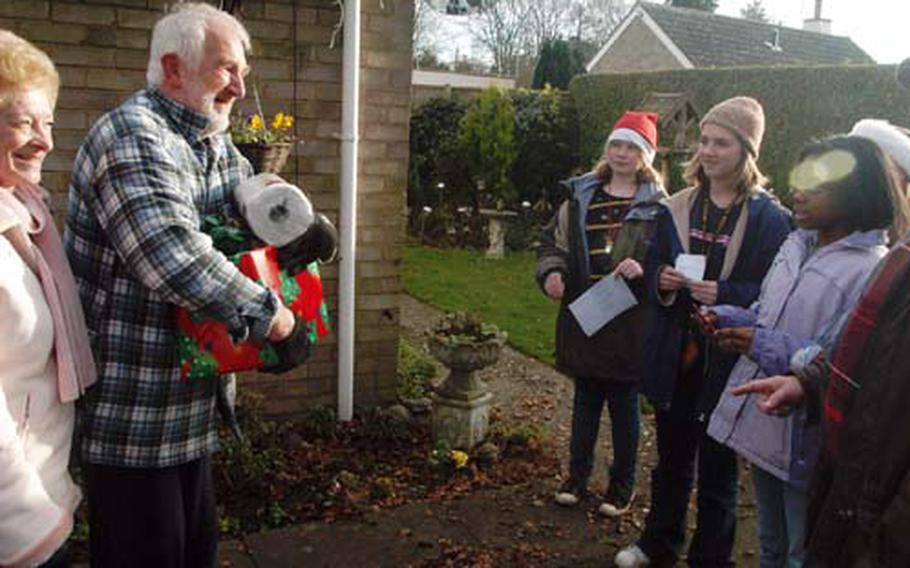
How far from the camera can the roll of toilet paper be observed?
2273mm

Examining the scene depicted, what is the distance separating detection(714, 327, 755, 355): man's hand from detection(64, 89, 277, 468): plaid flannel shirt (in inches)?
59.9

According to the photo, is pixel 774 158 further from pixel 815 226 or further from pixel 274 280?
pixel 274 280

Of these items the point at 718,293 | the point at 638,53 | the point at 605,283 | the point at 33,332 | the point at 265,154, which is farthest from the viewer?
the point at 638,53

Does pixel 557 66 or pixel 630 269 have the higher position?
pixel 557 66

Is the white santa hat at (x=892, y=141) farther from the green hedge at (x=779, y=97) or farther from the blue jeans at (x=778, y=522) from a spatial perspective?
the green hedge at (x=779, y=97)

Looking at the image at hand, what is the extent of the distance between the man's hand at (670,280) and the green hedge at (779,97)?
8645 millimetres

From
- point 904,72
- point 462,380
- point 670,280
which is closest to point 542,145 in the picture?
point 462,380

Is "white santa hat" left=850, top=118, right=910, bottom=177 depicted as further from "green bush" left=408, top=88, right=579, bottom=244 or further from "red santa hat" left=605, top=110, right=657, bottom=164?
"green bush" left=408, top=88, right=579, bottom=244

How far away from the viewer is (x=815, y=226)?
267cm

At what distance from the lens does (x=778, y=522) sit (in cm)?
293

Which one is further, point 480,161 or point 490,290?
point 480,161

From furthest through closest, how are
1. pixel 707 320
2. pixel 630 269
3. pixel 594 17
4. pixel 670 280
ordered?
pixel 594 17, pixel 630 269, pixel 670 280, pixel 707 320

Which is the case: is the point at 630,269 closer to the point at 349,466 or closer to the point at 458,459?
the point at 458,459

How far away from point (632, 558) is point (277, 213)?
2203mm
